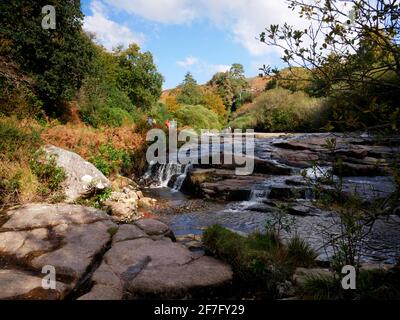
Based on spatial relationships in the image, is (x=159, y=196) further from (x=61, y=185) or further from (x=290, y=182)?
(x=290, y=182)

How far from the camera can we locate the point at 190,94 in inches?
1665

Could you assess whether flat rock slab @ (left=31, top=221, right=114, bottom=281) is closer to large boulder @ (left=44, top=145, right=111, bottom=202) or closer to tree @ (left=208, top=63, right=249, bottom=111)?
large boulder @ (left=44, top=145, right=111, bottom=202)

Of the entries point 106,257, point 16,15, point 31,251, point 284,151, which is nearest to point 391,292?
point 106,257

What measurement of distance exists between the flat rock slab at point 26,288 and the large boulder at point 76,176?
4.05m

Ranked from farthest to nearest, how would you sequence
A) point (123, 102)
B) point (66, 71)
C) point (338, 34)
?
point (123, 102)
point (66, 71)
point (338, 34)

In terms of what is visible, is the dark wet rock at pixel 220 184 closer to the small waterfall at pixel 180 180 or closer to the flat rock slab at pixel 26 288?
the small waterfall at pixel 180 180

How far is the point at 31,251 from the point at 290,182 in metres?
7.28

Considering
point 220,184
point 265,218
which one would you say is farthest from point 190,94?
point 265,218

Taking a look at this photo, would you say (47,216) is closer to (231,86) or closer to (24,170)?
(24,170)

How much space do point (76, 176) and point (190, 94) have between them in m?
36.1

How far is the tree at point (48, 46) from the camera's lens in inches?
441

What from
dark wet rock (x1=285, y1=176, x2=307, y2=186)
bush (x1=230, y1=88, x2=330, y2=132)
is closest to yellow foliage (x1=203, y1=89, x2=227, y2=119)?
bush (x1=230, y1=88, x2=330, y2=132)

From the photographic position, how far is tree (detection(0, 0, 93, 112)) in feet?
36.8

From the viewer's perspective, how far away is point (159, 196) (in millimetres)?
10008
